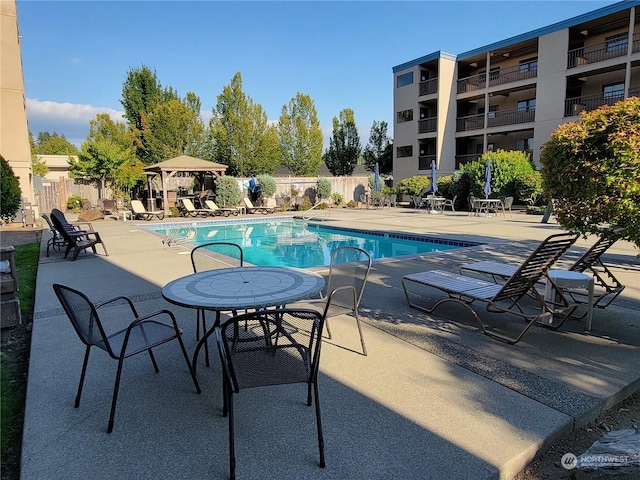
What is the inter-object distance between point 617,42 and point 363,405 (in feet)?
83.4

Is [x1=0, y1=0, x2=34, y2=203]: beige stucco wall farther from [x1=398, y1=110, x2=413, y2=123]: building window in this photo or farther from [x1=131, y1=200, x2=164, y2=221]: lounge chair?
[x1=398, y1=110, x2=413, y2=123]: building window

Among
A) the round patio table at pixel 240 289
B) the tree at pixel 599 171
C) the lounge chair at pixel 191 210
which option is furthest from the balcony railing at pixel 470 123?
the round patio table at pixel 240 289

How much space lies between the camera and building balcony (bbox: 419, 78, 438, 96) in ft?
88.1

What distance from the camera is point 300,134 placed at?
106 ft

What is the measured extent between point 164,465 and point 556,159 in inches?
148

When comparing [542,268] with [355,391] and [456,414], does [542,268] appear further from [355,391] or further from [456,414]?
[355,391]

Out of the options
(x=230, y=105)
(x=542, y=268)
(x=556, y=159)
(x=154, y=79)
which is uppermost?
(x=154, y=79)

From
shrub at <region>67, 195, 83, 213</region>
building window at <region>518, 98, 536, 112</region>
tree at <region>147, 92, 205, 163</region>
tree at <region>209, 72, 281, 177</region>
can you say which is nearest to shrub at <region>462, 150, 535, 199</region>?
building window at <region>518, 98, 536, 112</region>

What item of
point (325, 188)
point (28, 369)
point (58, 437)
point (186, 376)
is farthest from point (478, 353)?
point (325, 188)

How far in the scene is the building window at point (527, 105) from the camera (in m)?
23.8

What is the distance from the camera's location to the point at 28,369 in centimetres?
316

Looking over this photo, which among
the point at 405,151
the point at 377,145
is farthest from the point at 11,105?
the point at 377,145

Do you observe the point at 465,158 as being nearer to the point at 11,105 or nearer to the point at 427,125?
the point at 427,125

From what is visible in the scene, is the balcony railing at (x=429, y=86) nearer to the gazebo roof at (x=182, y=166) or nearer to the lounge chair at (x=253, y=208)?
the lounge chair at (x=253, y=208)
